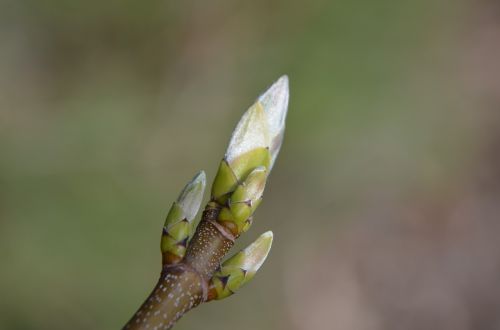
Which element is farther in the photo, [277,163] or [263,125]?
[277,163]

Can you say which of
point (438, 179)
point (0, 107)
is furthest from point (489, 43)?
point (0, 107)

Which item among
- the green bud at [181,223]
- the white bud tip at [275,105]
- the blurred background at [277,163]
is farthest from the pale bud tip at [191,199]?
the blurred background at [277,163]

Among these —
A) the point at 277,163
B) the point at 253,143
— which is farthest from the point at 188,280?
the point at 277,163

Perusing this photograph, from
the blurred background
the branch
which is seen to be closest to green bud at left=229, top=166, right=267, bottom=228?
the branch

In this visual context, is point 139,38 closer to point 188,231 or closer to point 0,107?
point 0,107

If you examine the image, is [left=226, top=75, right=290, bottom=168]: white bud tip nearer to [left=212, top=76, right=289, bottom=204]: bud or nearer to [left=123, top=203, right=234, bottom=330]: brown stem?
[left=212, top=76, right=289, bottom=204]: bud

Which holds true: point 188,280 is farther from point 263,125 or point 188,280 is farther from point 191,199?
point 263,125

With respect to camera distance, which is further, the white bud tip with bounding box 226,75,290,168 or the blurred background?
the blurred background

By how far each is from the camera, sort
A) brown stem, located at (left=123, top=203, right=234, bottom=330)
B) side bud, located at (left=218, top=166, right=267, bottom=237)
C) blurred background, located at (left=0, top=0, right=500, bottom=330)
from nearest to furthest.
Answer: brown stem, located at (left=123, top=203, right=234, bottom=330)
side bud, located at (left=218, top=166, right=267, bottom=237)
blurred background, located at (left=0, top=0, right=500, bottom=330)
